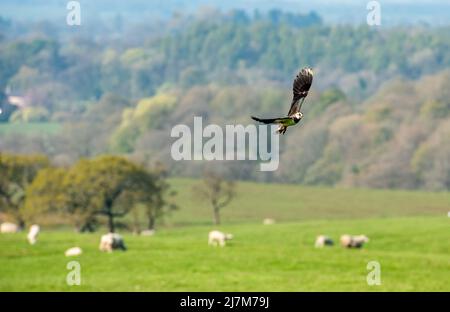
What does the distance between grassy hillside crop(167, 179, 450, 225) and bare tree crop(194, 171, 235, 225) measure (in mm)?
1430

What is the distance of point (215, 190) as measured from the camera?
3393 inches

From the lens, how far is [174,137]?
141250mm

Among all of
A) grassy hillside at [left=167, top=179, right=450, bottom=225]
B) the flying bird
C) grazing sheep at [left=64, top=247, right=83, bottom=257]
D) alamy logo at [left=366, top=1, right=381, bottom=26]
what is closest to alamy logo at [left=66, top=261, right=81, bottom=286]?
grazing sheep at [left=64, top=247, right=83, bottom=257]

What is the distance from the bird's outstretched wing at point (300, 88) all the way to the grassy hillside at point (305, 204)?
254 ft

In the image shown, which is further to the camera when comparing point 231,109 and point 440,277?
point 231,109

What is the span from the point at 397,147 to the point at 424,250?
8619cm

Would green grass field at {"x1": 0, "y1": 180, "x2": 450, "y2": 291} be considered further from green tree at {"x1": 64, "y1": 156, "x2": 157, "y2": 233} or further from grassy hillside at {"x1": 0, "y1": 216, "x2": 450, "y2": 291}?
green tree at {"x1": 64, "y1": 156, "x2": 157, "y2": 233}

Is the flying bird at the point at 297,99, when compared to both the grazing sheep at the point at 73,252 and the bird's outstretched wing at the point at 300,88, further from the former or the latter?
the grazing sheep at the point at 73,252

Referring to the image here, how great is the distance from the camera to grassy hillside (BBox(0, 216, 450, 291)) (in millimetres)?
32466

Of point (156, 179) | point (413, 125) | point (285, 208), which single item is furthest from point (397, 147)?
point (156, 179)

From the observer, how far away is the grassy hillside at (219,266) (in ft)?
107

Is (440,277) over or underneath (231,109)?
underneath

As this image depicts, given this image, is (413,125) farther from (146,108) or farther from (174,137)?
(146,108)

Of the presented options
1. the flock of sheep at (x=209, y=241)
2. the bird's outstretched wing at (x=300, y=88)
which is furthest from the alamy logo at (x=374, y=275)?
the bird's outstretched wing at (x=300, y=88)
